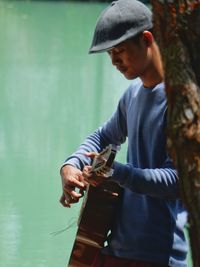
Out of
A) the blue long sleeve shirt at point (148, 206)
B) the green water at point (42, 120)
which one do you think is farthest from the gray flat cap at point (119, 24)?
the green water at point (42, 120)

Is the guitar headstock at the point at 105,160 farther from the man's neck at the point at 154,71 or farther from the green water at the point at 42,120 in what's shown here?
the green water at the point at 42,120

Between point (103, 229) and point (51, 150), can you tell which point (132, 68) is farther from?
point (51, 150)

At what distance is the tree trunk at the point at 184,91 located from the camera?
1.27 meters

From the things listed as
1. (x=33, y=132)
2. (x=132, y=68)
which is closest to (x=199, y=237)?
(x=132, y=68)

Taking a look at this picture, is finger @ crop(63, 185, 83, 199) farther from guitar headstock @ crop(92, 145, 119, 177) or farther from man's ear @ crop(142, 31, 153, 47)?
man's ear @ crop(142, 31, 153, 47)

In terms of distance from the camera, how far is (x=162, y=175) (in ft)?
5.59

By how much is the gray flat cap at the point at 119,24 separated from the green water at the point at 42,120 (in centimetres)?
114

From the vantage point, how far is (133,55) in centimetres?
180

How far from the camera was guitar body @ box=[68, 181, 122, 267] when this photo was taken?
1.88 m

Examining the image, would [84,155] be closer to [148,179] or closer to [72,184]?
[72,184]

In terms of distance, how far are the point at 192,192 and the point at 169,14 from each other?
277 millimetres

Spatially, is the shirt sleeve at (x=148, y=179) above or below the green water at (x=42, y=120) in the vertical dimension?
above

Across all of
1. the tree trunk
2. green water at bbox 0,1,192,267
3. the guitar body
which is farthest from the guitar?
green water at bbox 0,1,192,267

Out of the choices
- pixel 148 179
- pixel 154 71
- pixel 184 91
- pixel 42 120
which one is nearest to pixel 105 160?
pixel 148 179
